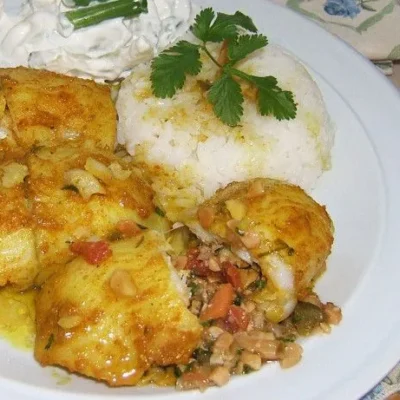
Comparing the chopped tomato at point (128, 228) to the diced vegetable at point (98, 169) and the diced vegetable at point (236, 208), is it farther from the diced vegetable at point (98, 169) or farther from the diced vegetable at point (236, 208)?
the diced vegetable at point (236, 208)

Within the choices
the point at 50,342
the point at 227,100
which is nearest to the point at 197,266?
the point at 50,342

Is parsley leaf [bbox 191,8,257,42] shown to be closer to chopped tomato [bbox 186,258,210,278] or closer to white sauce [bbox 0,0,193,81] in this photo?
white sauce [bbox 0,0,193,81]

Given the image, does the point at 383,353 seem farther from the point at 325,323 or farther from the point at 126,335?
the point at 126,335

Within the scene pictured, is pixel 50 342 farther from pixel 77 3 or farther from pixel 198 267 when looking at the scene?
pixel 77 3

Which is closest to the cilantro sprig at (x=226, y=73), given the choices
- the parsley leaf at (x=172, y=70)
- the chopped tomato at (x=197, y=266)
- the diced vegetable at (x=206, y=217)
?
the parsley leaf at (x=172, y=70)

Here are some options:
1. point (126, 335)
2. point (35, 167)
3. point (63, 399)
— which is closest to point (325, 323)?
point (126, 335)
